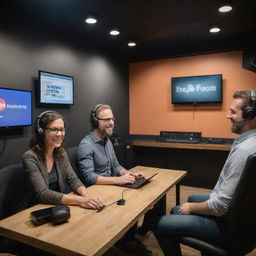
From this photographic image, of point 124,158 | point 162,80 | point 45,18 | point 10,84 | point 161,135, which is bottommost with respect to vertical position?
point 124,158

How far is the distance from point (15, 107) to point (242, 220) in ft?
7.32

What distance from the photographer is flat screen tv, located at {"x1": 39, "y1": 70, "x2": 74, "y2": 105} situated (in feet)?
9.00

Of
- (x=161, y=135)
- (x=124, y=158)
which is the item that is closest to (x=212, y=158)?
(x=161, y=135)

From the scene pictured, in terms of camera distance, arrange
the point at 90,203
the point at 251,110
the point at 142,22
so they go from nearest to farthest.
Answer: the point at 90,203
the point at 251,110
the point at 142,22

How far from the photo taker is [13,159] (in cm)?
248

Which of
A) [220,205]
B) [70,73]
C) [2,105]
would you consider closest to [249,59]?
[70,73]

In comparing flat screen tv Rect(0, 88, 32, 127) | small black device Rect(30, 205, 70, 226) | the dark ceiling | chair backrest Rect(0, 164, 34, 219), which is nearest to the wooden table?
small black device Rect(30, 205, 70, 226)

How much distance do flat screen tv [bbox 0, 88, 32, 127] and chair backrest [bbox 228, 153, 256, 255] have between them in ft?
6.99

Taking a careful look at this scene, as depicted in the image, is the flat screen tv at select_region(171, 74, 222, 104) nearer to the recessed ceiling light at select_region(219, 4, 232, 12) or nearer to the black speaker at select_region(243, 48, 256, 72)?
the black speaker at select_region(243, 48, 256, 72)

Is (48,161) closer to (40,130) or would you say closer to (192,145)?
(40,130)

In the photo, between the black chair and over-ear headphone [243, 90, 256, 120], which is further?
over-ear headphone [243, 90, 256, 120]

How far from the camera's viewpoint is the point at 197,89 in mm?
4074

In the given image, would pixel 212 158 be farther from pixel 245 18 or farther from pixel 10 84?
pixel 10 84

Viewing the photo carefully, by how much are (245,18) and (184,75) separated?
1474 mm
